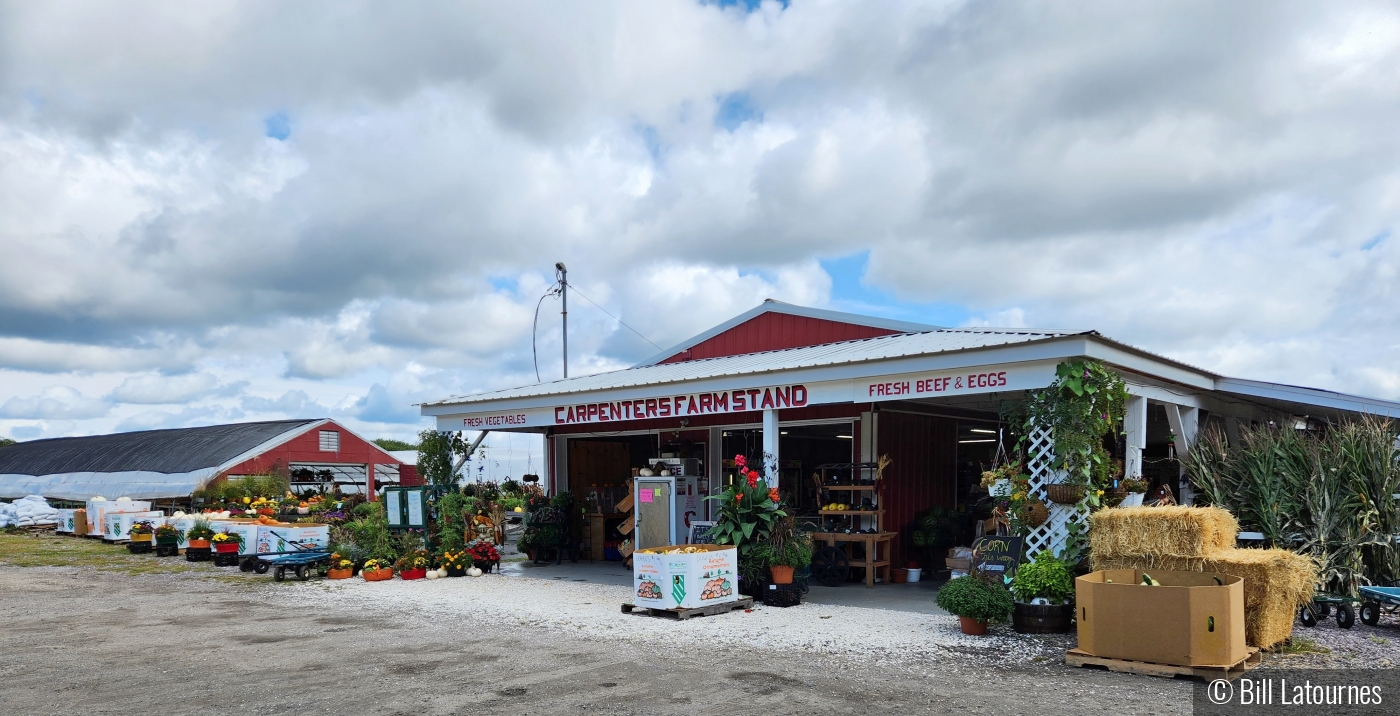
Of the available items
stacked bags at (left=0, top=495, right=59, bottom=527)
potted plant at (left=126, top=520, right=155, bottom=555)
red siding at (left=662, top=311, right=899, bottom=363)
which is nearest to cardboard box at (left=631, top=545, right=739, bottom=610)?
red siding at (left=662, top=311, right=899, bottom=363)

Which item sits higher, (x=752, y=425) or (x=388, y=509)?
(x=752, y=425)

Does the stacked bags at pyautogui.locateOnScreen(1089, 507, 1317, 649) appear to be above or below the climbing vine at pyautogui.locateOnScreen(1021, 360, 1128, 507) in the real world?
below

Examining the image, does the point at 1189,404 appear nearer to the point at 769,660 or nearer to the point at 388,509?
the point at 769,660

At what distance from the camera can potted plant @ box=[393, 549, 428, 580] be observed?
14.5 meters

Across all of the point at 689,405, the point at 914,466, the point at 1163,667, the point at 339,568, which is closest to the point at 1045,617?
the point at 1163,667

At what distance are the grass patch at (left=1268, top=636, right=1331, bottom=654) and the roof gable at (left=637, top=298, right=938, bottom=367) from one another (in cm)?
797

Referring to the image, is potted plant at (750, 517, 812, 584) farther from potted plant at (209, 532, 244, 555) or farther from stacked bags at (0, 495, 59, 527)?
stacked bags at (0, 495, 59, 527)

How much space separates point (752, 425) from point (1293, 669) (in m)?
8.69

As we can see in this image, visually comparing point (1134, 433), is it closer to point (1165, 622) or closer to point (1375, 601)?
point (1375, 601)

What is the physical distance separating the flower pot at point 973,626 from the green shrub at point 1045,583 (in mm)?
476

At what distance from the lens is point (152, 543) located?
2091 cm

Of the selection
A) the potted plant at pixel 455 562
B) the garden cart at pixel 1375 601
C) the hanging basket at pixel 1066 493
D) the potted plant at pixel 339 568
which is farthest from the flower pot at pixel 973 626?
the potted plant at pixel 339 568

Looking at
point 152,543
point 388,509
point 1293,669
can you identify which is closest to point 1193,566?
point 1293,669

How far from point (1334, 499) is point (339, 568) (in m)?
13.2
